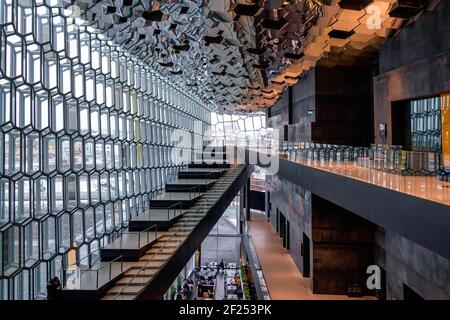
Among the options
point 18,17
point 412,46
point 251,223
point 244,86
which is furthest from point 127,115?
point 251,223

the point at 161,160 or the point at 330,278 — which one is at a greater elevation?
the point at 161,160

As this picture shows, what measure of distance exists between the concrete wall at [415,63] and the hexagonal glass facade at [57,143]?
6.59 meters

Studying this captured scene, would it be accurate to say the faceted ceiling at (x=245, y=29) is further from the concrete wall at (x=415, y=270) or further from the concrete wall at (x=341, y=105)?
the concrete wall at (x=415, y=270)

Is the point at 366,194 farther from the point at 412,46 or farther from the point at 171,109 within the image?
the point at 171,109

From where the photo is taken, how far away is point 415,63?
7965mm

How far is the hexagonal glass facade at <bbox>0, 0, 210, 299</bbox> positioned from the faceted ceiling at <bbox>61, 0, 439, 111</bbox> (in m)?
0.79

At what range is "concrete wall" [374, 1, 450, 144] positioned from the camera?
6.93 m

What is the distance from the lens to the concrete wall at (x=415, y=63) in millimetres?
6934

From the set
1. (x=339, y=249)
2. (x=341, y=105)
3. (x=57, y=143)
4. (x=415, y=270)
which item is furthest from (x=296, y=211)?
(x=57, y=143)

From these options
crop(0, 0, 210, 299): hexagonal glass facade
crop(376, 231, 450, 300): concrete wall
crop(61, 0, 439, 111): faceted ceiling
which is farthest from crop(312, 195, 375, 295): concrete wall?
crop(0, 0, 210, 299): hexagonal glass facade

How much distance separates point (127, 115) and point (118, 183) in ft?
6.50

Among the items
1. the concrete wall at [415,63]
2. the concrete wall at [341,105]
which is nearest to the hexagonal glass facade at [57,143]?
the concrete wall at [415,63]
